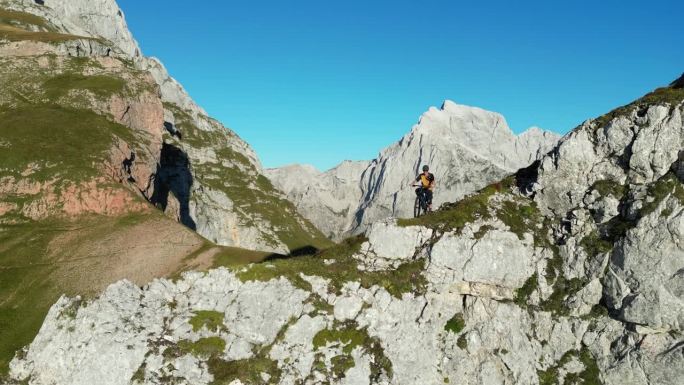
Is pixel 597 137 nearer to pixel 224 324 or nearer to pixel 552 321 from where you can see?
pixel 552 321

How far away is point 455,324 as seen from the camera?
118 feet

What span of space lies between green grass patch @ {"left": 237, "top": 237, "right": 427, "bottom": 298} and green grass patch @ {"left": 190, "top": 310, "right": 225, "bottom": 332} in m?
3.53

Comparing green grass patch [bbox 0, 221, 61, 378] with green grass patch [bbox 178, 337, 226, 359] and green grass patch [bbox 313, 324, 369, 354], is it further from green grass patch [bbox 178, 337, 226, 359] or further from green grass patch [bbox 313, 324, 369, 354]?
green grass patch [bbox 313, 324, 369, 354]

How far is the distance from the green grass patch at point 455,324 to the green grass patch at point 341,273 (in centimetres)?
317

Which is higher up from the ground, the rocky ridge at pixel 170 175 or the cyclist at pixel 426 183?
the rocky ridge at pixel 170 175

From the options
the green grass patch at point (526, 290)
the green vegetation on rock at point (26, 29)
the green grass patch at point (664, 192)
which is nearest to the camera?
the green grass patch at point (664, 192)

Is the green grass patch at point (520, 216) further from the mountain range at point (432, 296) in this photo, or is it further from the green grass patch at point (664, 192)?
the green grass patch at point (664, 192)

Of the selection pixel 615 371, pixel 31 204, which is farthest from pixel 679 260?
pixel 31 204

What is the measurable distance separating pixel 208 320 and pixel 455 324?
61.7ft

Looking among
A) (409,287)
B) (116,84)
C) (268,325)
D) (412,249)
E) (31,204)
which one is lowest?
(268,325)

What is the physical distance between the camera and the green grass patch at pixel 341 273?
36.5 metres

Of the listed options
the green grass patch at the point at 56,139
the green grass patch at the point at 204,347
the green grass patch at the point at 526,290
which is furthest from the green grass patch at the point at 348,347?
the green grass patch at the point at 56,139

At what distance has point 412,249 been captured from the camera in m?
39.5

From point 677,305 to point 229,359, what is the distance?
31689 mm
